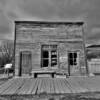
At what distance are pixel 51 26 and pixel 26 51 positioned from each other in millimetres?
3184

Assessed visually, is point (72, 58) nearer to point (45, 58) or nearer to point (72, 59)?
point (72, 59)

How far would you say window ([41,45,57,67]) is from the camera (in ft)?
26.0

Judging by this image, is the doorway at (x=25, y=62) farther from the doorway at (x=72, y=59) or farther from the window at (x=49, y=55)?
the doorway at (x=72, y=59)

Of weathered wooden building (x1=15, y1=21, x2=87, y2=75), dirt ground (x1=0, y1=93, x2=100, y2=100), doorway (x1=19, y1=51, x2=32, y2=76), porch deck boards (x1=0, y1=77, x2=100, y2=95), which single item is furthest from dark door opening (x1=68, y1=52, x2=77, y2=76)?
dirt ground (x1=0, y1=93, x2=100, y2=100)

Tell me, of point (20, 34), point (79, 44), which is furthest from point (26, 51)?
point (79, 44)

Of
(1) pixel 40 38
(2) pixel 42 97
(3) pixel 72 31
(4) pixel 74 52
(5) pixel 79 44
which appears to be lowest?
(2) pixel 42 97

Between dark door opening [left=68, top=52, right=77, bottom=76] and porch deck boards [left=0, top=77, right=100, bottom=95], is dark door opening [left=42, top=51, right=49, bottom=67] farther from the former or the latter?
porch deck boards [left=0, top=77, right=100, bottom=95]

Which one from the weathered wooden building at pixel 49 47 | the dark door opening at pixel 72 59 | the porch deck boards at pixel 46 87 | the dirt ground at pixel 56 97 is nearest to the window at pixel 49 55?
the weathered wooden building at pixel 49 47

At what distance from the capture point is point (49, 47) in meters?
8.04

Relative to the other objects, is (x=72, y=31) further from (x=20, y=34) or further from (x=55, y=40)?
(x=20, y=34)

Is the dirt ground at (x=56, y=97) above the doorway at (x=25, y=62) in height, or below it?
below

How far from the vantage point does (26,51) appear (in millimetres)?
7883

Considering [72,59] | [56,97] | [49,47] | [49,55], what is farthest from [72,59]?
[56,97]

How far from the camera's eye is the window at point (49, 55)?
26.0ft
